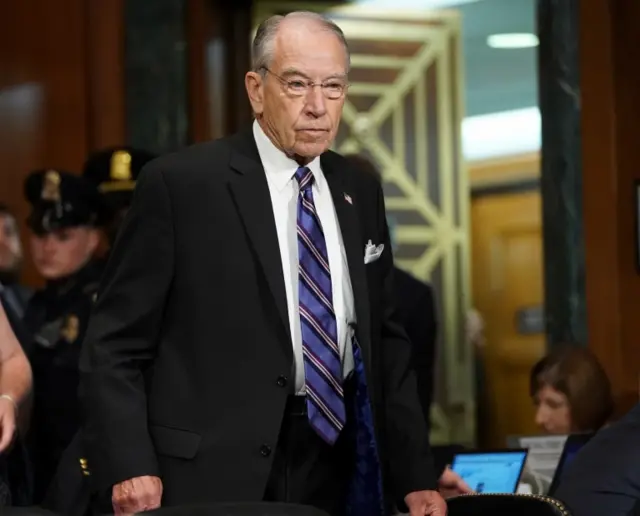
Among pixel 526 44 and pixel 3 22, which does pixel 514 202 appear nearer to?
pixel 526 44

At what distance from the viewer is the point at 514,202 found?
7.94 m

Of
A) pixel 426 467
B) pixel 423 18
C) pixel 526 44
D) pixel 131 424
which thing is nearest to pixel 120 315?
pixel 131 424

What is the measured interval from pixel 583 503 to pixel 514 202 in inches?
209

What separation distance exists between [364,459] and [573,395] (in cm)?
162

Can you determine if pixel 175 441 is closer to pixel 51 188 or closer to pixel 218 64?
pixel 51 188

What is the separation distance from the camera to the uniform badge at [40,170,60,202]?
4.20 metres

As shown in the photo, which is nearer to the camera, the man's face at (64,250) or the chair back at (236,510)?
the chair back at (236,510)

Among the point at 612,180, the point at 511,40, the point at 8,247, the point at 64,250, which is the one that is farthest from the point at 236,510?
the point at 511,40

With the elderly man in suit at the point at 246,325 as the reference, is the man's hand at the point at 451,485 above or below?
below

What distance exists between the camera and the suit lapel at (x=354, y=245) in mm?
2586

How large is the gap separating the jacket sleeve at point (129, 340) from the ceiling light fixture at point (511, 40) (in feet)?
16.1

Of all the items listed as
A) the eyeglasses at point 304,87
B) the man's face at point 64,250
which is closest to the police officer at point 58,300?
the man's face at point 64,250

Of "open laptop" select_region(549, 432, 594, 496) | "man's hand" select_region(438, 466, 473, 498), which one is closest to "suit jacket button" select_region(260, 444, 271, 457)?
"man's hand" select_region(438, 466, 473, 498)

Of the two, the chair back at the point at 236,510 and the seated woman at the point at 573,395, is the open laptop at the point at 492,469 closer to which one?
the seated woman at the point at 573,395
